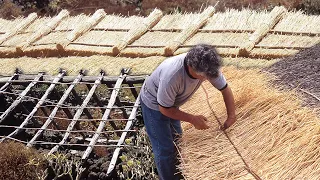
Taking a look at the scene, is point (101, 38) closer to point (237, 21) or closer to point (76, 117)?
point (237, 21)

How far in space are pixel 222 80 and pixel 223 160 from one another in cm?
68

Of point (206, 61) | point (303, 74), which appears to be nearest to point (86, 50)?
point (303, 74)

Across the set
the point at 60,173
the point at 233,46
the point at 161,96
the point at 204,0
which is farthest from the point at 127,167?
the point at 204,0

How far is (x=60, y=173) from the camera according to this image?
6645mm

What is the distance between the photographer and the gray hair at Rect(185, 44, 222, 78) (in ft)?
13.5

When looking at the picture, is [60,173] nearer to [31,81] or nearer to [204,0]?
[31,81]

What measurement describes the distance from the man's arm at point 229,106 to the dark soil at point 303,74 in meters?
0.61

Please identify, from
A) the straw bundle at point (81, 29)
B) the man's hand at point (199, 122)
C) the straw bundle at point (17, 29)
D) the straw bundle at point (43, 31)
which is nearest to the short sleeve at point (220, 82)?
the man's hand at point (199, 122)

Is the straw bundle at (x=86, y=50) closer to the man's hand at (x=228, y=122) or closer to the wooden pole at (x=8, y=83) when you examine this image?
the wooden pole at (x=8, y=83)

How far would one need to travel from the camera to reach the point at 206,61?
4.10 m

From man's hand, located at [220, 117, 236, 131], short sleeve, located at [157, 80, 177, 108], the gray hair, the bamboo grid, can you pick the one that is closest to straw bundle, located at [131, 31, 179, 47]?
the bamboo grid

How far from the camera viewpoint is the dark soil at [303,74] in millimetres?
4645

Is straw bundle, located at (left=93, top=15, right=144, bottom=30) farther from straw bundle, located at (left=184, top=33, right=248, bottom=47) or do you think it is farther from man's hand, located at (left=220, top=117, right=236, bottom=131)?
man's hand, located at (left=220, top=117, right=236, bottom=131)

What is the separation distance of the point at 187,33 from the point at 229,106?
212 inches
